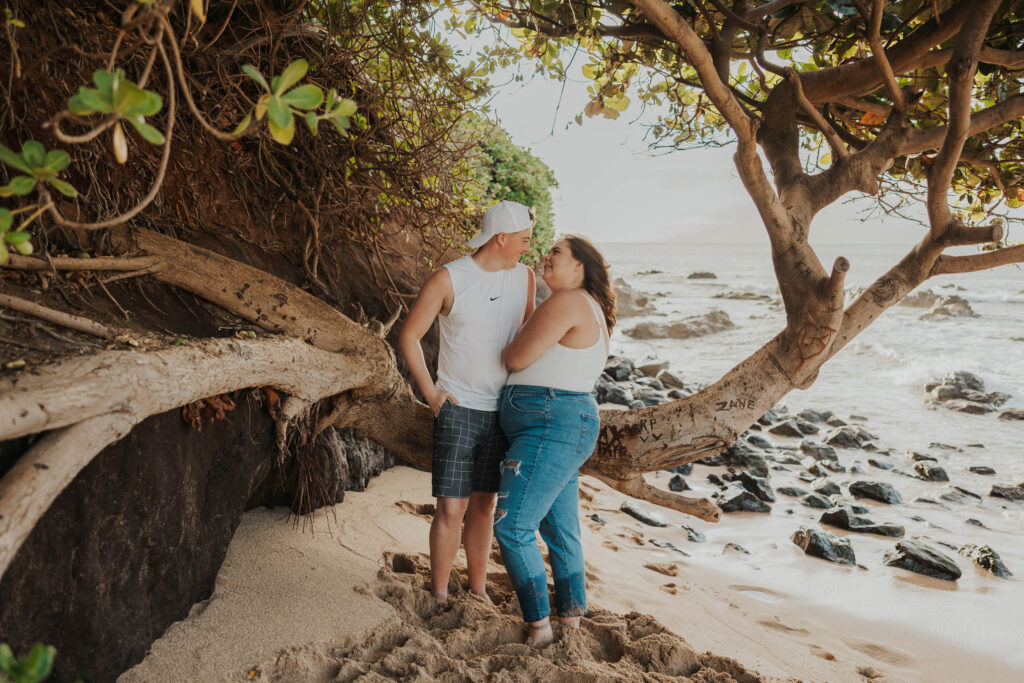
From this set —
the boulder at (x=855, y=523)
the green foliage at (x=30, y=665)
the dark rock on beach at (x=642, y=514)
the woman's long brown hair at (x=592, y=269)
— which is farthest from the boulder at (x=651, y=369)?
the green foliage at (x=30, y=665)

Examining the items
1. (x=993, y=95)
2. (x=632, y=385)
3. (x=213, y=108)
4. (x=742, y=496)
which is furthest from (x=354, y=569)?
(x=632, y=385)

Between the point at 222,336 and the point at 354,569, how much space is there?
55.4 inches

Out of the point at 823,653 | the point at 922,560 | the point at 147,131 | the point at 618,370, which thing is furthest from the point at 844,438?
the point at 147,131

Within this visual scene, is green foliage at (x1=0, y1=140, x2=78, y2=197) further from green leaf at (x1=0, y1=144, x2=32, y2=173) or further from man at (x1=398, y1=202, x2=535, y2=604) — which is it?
man at (x1=398, y1=202, x2=535, y2=604)

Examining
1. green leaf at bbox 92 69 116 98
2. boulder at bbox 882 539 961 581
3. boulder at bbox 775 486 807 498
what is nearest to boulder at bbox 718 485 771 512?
boulder at bbox 775 486 807 498

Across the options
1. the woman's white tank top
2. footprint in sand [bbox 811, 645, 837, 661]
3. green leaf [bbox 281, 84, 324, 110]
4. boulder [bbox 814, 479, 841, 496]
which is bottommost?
footprint in sand [bbox 811, 645, 837, 661]

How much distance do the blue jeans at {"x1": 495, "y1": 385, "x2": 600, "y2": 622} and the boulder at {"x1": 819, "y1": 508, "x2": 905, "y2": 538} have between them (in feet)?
13.4

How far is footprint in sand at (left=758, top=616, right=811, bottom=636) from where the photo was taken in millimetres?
4223

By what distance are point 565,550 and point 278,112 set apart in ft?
8.74

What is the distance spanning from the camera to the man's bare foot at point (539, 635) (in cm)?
314

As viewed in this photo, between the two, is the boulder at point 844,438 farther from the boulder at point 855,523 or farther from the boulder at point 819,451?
the boulder at point 855,523

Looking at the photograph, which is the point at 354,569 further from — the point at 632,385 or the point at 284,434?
the point at 632,385

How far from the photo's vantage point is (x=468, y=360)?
338 centimetres

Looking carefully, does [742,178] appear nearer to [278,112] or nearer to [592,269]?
[592,269]
